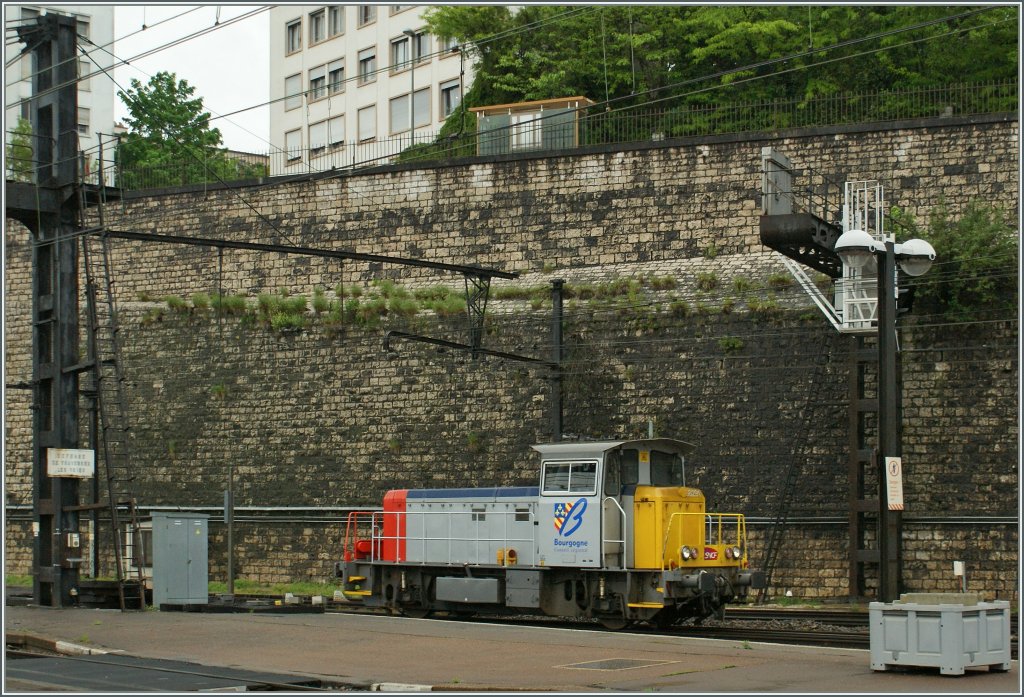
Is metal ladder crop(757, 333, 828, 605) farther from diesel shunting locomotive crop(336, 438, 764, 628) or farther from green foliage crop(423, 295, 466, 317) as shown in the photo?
green foliage crop(423, 295, 466, 317)

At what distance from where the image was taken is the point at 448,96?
48844mm

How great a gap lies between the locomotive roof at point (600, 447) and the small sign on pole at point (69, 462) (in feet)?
26.3

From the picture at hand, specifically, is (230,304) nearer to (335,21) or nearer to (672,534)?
(672,534)

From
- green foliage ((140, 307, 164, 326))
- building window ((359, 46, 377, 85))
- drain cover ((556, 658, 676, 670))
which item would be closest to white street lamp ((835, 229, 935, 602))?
drain cover ((556, 658, 676, 670))

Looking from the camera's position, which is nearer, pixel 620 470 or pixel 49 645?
pixel 49 645

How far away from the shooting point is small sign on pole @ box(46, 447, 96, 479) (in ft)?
71.6

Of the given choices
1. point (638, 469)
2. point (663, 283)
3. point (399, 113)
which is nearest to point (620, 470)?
point (638, 469)

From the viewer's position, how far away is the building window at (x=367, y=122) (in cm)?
5181

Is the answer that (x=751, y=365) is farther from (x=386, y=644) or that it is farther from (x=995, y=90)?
(x=386, y=644)

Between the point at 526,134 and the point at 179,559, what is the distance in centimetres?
1377

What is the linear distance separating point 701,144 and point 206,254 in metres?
12.8

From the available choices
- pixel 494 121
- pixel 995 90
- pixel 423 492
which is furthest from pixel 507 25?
pixel 423 492

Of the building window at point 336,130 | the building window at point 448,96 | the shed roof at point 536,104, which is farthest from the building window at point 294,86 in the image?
the shed roof at point 536,104

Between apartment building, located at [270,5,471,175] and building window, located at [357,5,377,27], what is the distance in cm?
4
